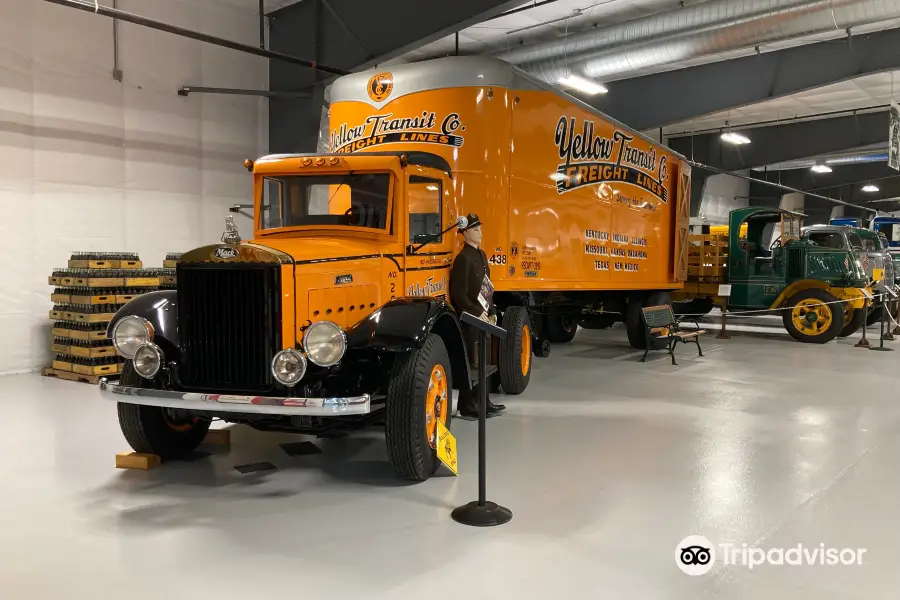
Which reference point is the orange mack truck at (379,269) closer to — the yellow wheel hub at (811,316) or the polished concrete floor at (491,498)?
the polished concrete floor at (491,498)

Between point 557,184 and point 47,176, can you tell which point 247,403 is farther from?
point 47,176

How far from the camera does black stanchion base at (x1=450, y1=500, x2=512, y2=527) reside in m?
3.89

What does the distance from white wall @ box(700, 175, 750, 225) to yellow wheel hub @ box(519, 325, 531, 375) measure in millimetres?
17829

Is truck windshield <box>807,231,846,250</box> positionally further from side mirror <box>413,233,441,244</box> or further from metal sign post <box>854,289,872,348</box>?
side mirror <box>413,233,441,244</box>

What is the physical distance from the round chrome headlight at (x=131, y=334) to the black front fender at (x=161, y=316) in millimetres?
79

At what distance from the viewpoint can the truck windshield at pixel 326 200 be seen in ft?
17.3

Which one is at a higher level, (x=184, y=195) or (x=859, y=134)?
(x=859, y=134)

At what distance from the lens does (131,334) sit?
4.37 metres

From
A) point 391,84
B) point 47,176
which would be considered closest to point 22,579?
point 391,84

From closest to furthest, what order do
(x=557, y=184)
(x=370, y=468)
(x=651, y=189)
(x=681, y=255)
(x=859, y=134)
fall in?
1. (x=370, y=468)
2. (x=557, y=184)
3. (x=651, y=189)
4. (x=681, y=255)
5. (x=859, y=134)

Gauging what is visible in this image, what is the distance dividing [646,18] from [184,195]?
323 inches

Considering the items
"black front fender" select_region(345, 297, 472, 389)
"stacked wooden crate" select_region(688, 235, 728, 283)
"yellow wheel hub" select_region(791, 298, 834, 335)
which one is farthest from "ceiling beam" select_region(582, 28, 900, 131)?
"black front fender" select_region(345, 297, 472, 389)

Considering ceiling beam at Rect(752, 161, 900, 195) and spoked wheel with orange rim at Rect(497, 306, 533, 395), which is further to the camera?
ceiling beam at Rect(752, 161, 900, 195)

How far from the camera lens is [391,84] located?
7.00 metres
